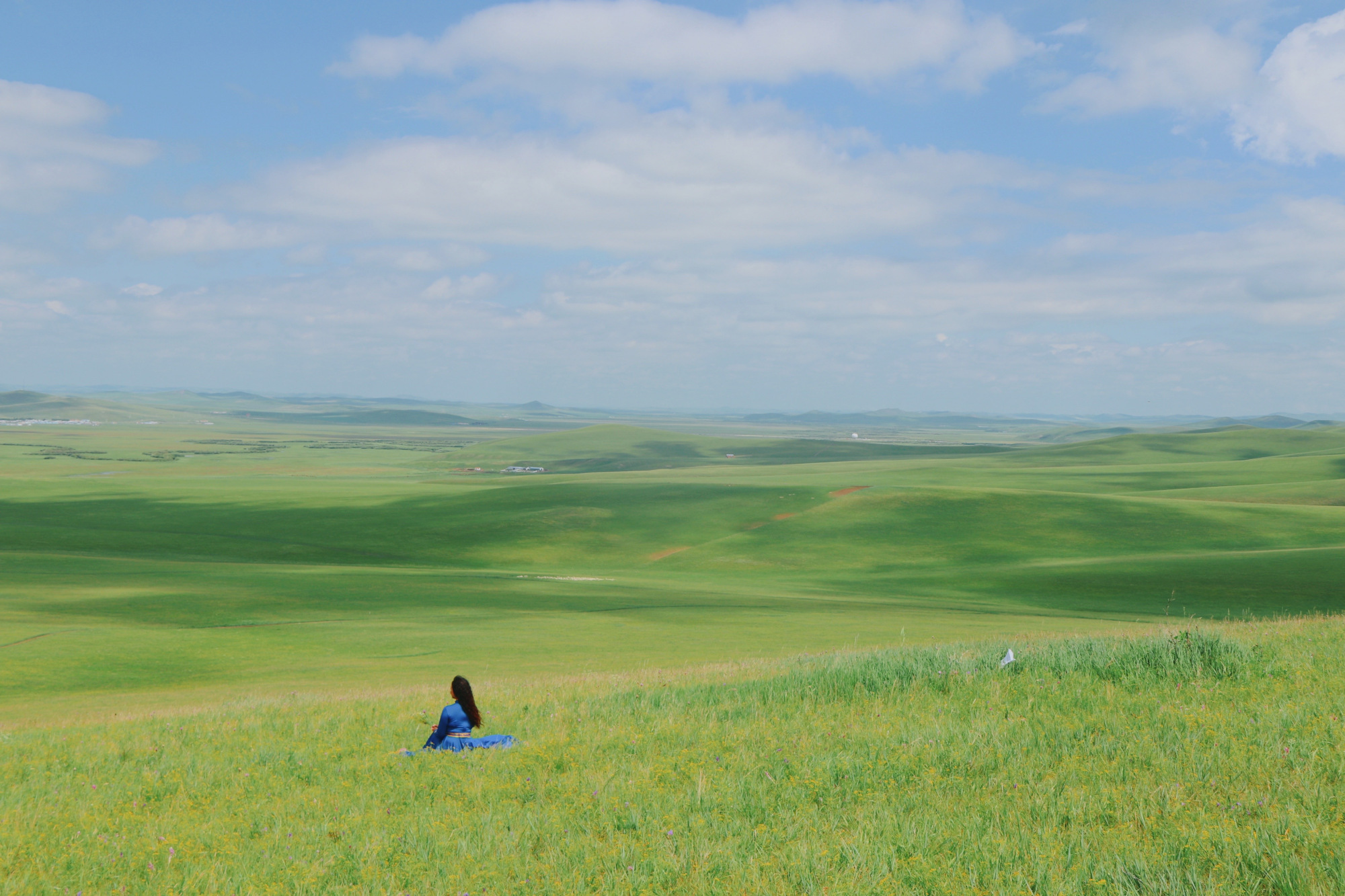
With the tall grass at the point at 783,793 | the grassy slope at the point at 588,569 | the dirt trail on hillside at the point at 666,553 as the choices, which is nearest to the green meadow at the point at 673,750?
the tall grass at the point at 783,793

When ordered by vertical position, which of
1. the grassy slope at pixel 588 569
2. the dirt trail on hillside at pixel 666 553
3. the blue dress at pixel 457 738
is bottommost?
the dirt trail on hillside at pixel 666 553

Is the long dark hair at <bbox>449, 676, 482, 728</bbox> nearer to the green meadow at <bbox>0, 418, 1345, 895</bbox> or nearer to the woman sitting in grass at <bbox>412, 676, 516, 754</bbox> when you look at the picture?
the woman sitting in grass at <bbox>412, 676, 516, 754</bbox>

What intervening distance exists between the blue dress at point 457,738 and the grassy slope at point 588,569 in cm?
1410

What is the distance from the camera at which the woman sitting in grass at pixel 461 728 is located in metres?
11.5

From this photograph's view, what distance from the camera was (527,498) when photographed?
99188mm

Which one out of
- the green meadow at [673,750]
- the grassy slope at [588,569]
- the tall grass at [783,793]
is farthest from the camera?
the grassy slope at [588,569]

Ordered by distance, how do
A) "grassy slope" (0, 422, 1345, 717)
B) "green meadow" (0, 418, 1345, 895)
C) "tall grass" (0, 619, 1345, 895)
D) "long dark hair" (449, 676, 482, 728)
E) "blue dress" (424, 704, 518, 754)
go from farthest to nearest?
A: "grassy slope" (0, 422, 1345, 717) < "long dark hair" (449, 676, 482, 728) < "blue dress" (424, 704, 518, 754) < "green meadow" (0, 418, 1345, 895) < "tall grass" (0, 619, 1345, 895)

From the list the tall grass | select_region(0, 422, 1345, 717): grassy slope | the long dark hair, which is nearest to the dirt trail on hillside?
select_region(0, 422, 1345, 717): grassy slope

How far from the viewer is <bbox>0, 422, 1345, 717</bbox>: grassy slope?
104 ft

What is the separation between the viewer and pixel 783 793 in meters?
8.46

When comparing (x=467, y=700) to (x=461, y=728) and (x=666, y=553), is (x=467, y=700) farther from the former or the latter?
(x=666, y=553)

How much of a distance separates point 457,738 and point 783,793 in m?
4.88

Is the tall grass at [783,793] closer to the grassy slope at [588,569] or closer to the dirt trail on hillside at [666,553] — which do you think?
the grassy slope at [588,569]

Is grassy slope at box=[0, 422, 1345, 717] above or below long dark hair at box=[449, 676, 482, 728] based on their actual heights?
below
